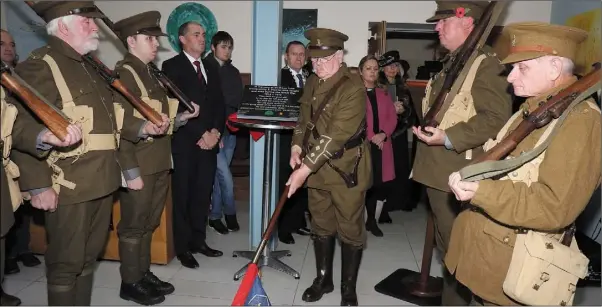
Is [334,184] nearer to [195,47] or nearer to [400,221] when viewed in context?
[195,47]

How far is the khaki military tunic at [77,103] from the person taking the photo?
2002 mm

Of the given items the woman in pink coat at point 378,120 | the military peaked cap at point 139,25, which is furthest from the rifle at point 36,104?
the woman in pink coat at point 378,120

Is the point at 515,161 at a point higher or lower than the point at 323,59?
lower

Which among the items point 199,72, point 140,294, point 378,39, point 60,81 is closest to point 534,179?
point 60,81

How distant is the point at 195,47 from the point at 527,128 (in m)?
2.50

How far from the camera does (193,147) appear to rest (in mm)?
3410

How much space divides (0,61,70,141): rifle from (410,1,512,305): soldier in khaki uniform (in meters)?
1.70

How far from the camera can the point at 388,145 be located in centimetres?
398

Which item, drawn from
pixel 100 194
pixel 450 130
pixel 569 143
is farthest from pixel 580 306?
pixel 100 194

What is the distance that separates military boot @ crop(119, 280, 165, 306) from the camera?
108 inches

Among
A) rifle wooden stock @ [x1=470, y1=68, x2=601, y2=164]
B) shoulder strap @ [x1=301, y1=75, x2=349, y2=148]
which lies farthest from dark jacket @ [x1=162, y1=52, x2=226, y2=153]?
rifle wooden stock @ [x1=470, y1=68, x2=601, y2=164]

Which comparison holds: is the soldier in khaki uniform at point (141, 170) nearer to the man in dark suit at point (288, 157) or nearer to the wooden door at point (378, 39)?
the man in dark suit at point (288, 157)

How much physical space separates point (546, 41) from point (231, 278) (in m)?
2.44

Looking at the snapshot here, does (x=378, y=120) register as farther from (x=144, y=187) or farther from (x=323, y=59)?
(x=144, y=187)
